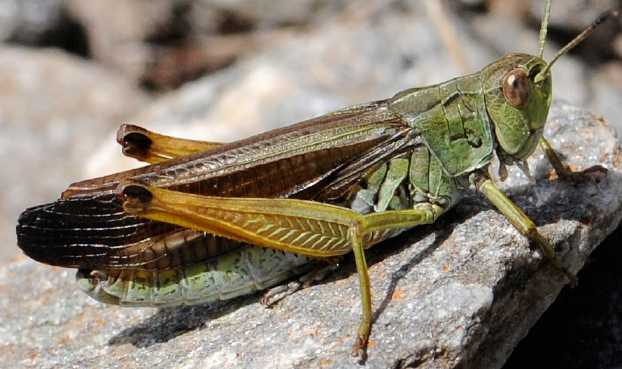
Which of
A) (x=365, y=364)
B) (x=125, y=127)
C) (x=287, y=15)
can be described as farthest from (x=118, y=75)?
(x=365, y=364)

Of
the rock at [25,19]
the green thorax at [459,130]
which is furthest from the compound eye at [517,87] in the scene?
the rock at [25,19]

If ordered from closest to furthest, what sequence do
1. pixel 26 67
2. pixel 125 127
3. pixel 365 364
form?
pixel 365 364, pixel 125 127, pixel 26 67

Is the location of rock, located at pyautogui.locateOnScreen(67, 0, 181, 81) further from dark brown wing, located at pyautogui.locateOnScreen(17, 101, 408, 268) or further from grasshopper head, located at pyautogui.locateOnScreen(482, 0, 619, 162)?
grasshopper head, located at pyautogui.locateOnScreen(482, 0, 619, 162)

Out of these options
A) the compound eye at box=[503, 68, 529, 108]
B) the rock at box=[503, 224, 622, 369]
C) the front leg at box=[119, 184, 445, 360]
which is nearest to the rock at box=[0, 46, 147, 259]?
the front leg at box=[119, 184, 445, 360]

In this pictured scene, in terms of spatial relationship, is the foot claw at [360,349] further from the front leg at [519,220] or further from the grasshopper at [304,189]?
the front leg at [519,220]

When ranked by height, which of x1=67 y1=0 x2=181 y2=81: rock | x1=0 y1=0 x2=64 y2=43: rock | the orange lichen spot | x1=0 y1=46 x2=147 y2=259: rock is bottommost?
the orange lichen spot

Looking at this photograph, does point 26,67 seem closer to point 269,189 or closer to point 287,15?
point 287,15

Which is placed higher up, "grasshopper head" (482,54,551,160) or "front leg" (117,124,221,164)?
"front leg" (117,124,221,164)
